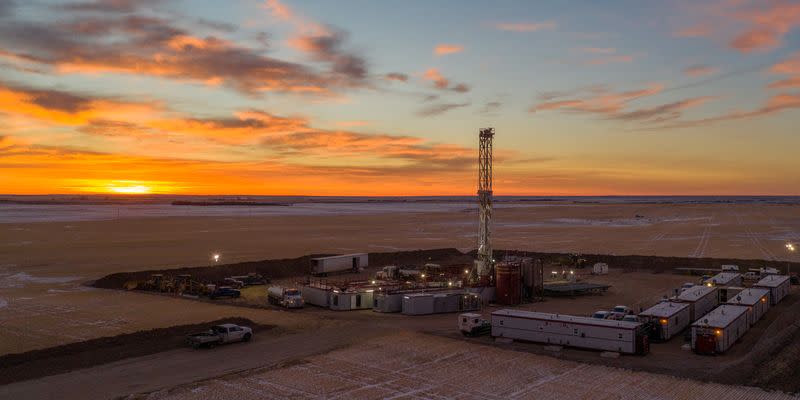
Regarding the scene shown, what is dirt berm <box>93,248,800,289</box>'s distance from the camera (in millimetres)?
47312

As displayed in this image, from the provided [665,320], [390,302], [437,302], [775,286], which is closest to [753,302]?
[665,320]

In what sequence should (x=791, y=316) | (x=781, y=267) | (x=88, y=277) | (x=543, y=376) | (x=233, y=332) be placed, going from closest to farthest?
(x=543, y=376) → (x=233, y=332) → (x=791, y=316) → (x=88, y=277) → (x=781, y=267)

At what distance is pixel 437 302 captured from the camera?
34.7 meters

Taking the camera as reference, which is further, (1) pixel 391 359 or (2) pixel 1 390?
(1) pixel 391 359

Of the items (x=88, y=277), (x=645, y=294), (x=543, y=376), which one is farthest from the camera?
(x=88, y=277)

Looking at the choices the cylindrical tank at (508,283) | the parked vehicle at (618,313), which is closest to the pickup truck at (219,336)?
the cylindrical tank at (508,283)

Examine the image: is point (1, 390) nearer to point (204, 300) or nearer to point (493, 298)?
point (204, 300)

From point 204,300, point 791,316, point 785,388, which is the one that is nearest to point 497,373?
point 785,388

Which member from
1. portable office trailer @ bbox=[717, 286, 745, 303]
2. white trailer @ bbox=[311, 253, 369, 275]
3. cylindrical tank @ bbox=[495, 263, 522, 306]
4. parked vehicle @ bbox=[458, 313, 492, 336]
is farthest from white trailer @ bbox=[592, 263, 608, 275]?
parked vehicle @ bbox=[458, 313, 492, 336]

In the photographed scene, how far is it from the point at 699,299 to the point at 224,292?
29392mm

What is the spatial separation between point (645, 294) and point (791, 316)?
1147 cm

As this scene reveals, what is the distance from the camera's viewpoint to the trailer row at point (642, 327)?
2475cm

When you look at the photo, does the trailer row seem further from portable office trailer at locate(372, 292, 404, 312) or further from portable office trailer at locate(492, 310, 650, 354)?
portable office trailer at locate(372, 292, 404, 312)

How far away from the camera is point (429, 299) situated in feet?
113
